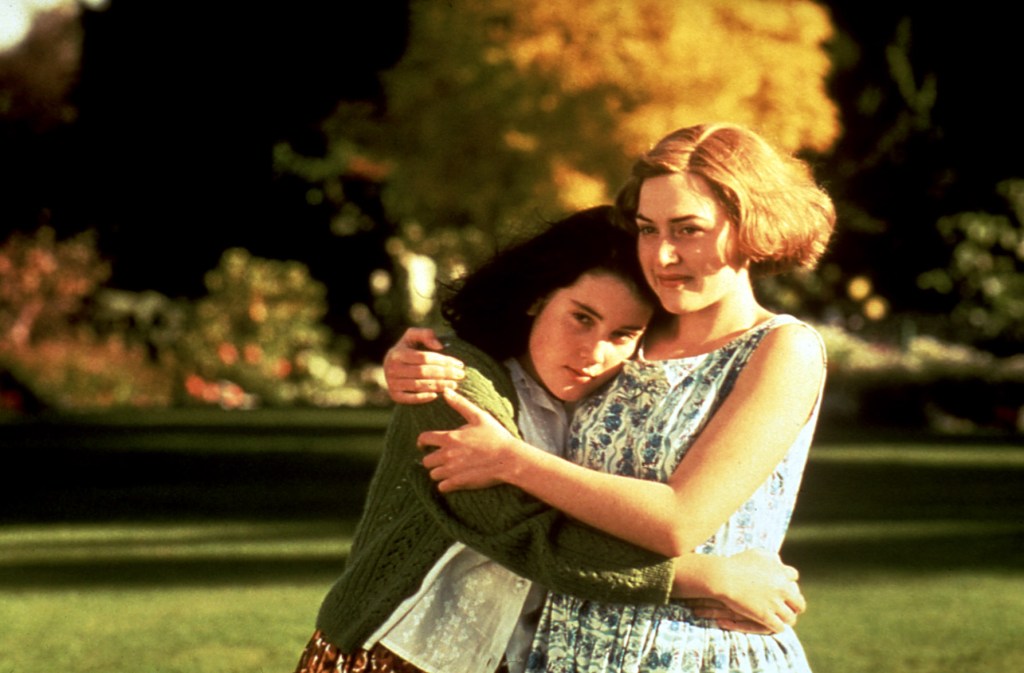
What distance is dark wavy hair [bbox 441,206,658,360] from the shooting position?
11.6 feet

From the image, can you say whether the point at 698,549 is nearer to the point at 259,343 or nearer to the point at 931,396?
the point at 931,396

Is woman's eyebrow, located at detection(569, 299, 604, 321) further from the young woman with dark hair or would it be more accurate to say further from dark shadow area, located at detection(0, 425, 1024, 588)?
dark shadow area, located at detection(0, 425, 1024, 588)

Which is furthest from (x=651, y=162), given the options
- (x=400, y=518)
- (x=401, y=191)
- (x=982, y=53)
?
(x=982, y=53)

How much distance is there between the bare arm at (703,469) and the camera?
3.18 meters

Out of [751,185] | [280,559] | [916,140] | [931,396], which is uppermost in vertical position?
[916,140]

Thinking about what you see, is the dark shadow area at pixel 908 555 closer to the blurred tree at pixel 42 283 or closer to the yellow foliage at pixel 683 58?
the yellow foliage at pixel 683 58

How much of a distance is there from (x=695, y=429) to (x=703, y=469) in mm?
130

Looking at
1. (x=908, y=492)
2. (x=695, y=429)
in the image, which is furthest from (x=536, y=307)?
(x=908, y=492)

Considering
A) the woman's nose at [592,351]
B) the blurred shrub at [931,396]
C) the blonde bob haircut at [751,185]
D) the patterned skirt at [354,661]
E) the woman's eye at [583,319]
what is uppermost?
the blurred shrub at [931,396]

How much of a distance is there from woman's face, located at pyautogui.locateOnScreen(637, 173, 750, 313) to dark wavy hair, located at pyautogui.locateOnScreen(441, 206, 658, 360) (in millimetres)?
175

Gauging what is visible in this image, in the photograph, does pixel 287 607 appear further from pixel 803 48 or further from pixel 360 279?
pixel 360 279

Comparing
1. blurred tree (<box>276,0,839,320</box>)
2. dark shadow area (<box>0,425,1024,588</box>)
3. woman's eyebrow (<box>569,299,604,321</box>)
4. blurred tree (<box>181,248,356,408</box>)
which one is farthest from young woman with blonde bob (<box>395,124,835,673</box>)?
blurred tree (<box>181,248,356,408</box>)

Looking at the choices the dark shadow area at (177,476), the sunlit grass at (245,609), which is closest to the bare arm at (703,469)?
the sunlit grass at (245,609)

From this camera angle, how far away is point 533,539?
10.8ft
